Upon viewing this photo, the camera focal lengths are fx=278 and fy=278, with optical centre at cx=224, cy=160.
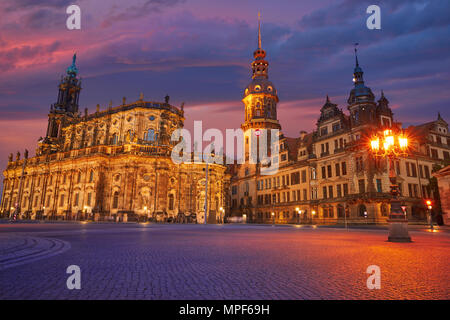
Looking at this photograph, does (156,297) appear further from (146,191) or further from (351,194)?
(146,191)

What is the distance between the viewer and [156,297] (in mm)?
4043

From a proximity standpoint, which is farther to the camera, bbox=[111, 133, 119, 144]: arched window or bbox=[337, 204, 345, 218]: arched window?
bbox=[111, 133, 119, 144]: arched window

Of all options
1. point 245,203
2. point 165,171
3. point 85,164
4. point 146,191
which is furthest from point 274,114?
point 85,164

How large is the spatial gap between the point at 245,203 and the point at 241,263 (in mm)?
57797

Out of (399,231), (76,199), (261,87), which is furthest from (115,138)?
(399,231)

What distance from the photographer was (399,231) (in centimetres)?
1362

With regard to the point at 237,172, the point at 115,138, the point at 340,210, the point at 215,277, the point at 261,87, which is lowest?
the point at 215,277

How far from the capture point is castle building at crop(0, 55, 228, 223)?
2025 inches

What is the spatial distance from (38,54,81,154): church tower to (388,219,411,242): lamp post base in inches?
3059

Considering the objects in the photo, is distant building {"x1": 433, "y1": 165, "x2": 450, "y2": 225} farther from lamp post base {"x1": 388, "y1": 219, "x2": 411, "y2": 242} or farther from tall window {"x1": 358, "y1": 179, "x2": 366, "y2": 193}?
lamp post base {"x1": 388, "y1": 219, "x2": 411, "y2": 242}

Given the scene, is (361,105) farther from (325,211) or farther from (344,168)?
(325,211)

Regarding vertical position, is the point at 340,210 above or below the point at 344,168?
below

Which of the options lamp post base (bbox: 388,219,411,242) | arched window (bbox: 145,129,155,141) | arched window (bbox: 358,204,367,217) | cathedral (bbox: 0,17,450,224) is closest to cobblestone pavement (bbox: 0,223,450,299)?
lamp post base (bbox: 388,219,411,242)

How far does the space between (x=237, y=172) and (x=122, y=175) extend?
97.8 feet
